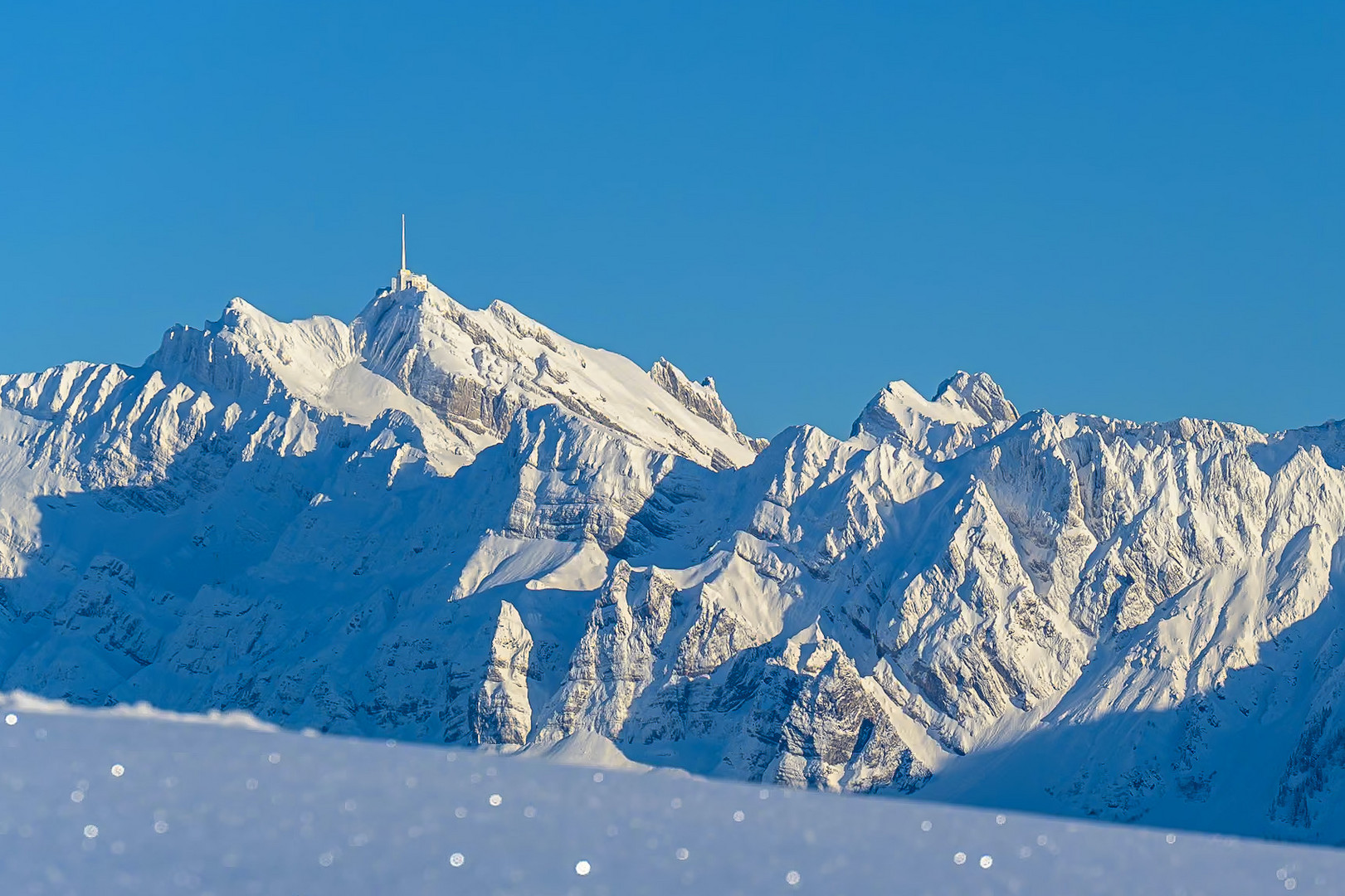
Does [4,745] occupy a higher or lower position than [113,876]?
higher

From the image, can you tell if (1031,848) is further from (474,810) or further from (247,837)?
(247,837)

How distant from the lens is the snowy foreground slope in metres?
39.2

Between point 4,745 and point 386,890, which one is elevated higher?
point 4,745

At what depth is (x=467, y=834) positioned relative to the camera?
41.2 m

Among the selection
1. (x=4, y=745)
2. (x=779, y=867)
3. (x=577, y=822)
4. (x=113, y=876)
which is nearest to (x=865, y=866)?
(x=779, y=867)

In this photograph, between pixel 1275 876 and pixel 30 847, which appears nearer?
pixel 30 847

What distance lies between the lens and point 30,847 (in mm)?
39062

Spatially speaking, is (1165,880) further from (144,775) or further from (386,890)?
(144,775)

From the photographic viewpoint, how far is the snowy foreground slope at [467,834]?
129ft

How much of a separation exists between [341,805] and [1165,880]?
47.2ft

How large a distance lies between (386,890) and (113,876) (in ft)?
14.2

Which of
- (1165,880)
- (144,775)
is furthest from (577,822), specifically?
(1165,880)

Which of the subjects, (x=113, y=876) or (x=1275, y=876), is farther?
(x=1275, y=876)

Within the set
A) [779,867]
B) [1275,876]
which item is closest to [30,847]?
[779,867]
